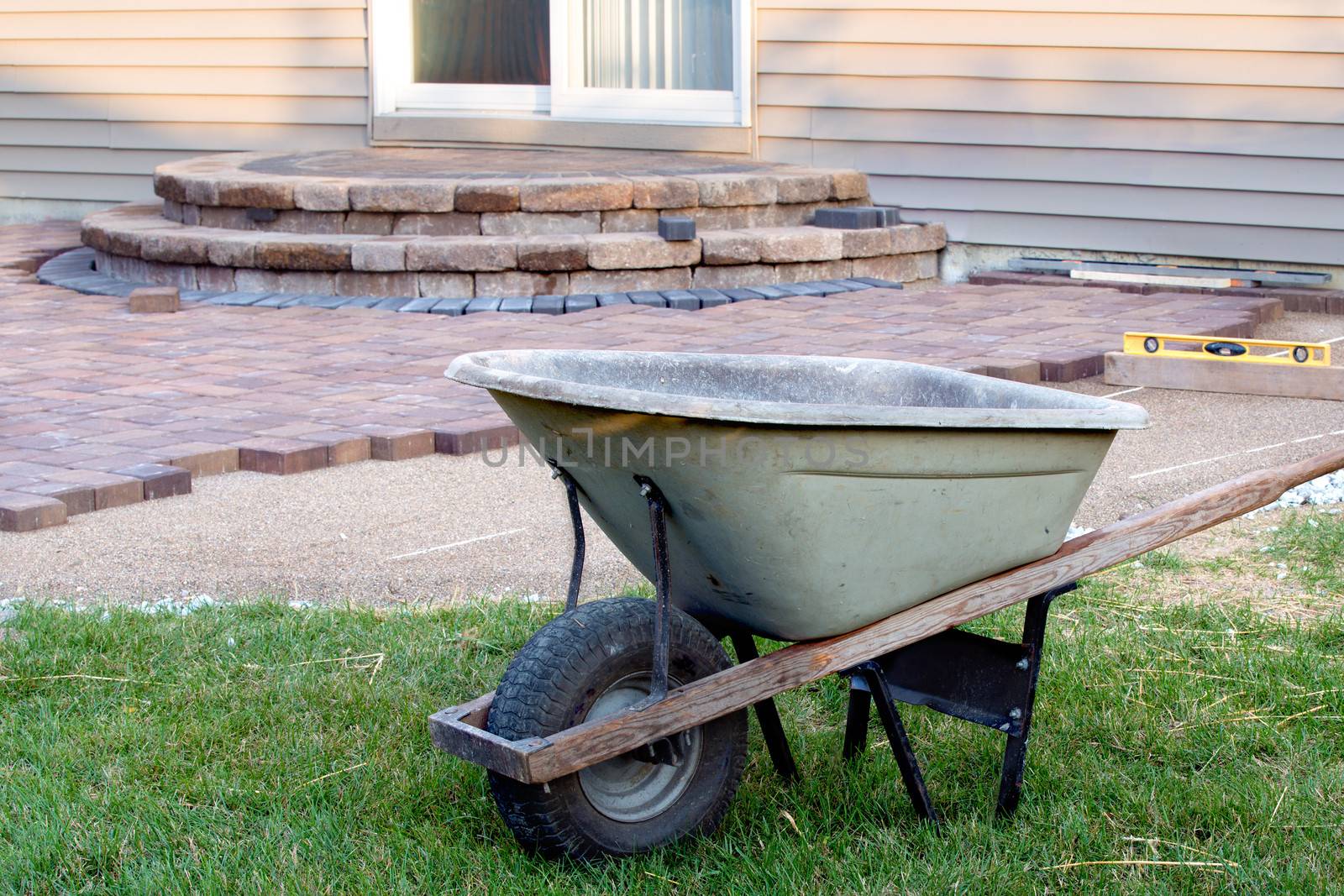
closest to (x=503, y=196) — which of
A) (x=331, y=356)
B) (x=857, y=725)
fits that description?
(x=331, y=356)

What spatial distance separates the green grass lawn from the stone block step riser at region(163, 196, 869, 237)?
14.7 feet

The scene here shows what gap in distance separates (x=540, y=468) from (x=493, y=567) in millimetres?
1045

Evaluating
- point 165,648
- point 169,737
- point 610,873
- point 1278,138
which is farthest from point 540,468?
point 1278,138

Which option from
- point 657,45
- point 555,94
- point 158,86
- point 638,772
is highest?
point 657,45

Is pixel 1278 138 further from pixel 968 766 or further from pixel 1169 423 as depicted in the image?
pixel 968 766

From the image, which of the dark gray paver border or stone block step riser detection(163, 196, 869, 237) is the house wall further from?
the dark gray paver border

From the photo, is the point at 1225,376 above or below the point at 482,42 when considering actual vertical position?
below

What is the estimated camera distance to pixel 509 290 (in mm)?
7219

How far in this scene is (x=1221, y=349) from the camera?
525 centimetres

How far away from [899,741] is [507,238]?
5379 mm

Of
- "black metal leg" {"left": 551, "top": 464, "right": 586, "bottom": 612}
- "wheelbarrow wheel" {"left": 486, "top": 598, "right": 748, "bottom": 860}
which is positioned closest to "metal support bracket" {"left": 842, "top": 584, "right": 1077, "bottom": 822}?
"wheelbarrow wheel" {"left": 486, "top": 598, "right": 748, "bottom": 860}

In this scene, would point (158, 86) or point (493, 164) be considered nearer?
point (493, 164)

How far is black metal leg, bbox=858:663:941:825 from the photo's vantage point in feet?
7.60

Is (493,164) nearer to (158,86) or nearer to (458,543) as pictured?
(158,86)
